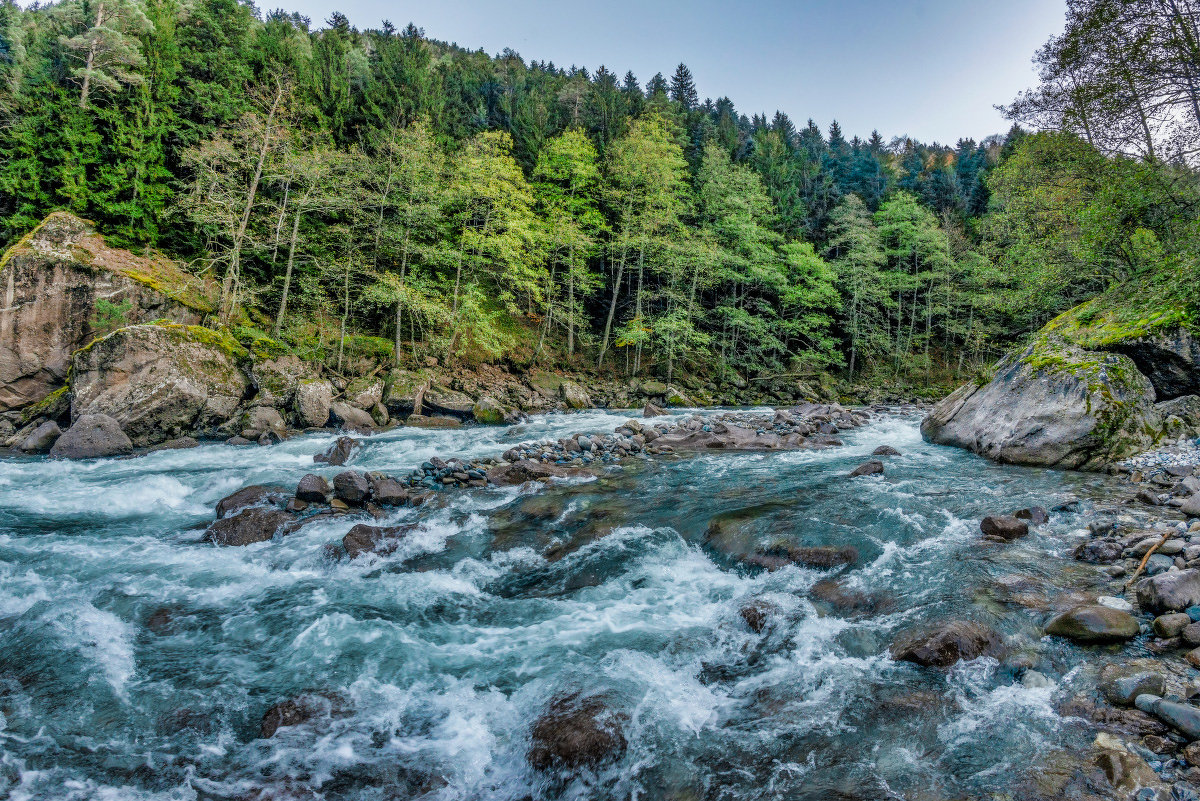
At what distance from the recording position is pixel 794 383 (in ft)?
80.0

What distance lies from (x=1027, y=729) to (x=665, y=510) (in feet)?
15.8

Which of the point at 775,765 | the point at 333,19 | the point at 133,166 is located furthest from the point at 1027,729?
the point at 333,19

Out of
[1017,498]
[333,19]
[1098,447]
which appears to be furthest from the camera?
[333,19]

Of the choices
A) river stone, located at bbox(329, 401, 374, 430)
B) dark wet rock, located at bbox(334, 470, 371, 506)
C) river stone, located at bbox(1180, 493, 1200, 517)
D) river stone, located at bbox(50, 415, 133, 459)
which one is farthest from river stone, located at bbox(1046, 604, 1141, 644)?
river stone, located at bbox(50, 415, 133, 459)

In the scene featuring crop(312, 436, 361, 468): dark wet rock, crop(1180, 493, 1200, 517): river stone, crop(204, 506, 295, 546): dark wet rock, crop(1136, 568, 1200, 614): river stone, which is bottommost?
crop(204, 506, 295, 546): dark wet rock

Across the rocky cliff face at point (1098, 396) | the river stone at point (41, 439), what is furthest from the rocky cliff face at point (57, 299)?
the rocky cliff face at point (1098, 396)

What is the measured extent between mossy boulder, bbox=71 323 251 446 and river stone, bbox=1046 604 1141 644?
15536 mm

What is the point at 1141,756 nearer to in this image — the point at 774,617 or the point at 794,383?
the point at 774,617

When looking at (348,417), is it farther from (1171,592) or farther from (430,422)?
(1171,592)

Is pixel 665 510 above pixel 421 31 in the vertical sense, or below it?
below

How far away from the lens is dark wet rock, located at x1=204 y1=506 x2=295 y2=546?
6375 millimetres

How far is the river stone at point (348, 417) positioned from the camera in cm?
1377

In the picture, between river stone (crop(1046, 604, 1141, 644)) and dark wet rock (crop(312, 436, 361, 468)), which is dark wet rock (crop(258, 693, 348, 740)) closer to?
river stone (crop(1046, 604, 1141, 644))

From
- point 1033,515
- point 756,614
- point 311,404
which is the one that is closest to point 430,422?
point 311,404
